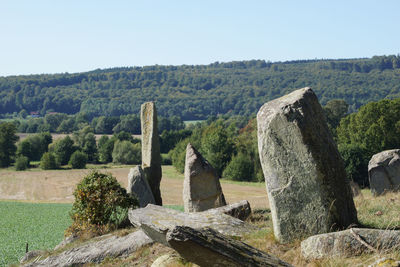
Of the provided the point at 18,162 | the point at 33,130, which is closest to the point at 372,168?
the point at 18,162

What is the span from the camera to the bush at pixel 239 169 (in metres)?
66.8

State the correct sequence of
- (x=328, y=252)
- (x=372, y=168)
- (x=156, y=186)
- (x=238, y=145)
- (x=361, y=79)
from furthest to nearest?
(x=361, y=79) < (x=238, y=145) < (x=372, y=168) < (x=156, y=186) < (x=328, y=252)

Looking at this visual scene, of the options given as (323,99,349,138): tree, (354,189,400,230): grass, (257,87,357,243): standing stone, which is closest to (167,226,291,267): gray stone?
(257,87,357,243): standing stone

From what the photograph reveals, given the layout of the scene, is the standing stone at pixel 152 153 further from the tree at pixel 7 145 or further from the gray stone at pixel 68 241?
the tree at pixel 7 145

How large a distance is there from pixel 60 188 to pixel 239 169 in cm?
2404

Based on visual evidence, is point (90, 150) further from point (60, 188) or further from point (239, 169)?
point (239, 169)

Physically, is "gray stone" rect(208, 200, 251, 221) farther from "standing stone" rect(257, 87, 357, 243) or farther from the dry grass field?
the dry grass field

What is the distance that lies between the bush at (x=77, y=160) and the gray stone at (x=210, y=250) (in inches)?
3202

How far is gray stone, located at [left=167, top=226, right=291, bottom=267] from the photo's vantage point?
20.4 feet

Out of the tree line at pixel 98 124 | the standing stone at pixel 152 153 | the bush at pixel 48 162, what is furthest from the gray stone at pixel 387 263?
the tree line at pixel 98 124

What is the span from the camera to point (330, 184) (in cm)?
891

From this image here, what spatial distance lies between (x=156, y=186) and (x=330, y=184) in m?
13.0

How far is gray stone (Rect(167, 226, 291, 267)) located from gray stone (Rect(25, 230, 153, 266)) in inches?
208

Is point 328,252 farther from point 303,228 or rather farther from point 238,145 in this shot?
→ point 238,145
